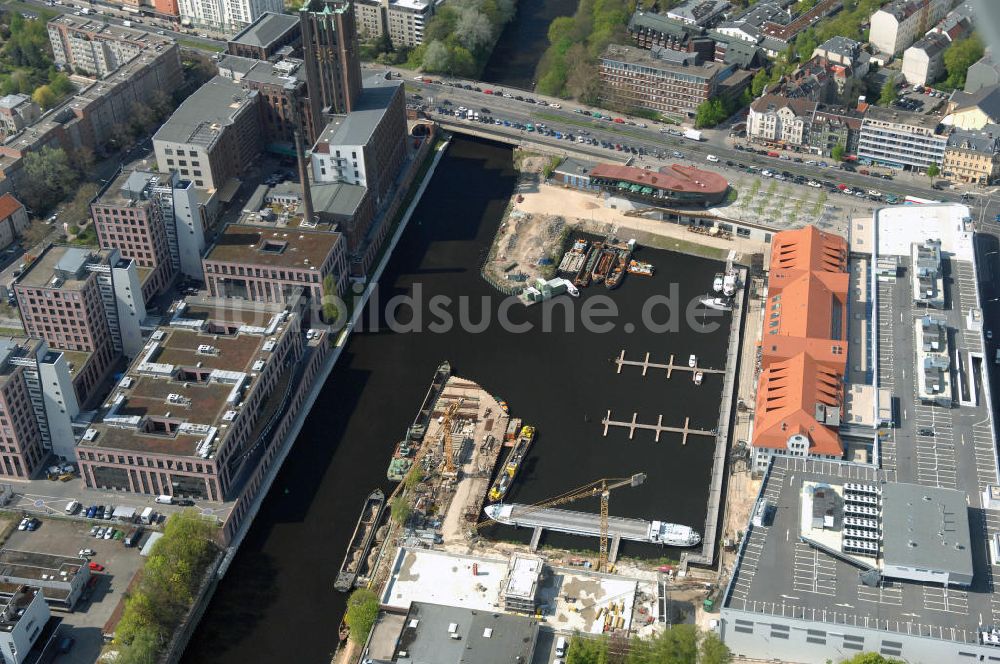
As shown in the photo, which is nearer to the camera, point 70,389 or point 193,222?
point 70,389

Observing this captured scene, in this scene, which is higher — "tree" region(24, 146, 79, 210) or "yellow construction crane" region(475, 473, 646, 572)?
"tree" region(24, 146, 79, 210)

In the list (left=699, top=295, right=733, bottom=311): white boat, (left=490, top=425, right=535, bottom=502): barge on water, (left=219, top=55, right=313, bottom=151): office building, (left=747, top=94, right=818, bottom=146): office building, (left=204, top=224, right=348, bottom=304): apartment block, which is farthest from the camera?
(left=747, top=94, right=818, bottom=146): office building

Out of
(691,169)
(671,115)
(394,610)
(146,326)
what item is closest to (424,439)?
(394,610)

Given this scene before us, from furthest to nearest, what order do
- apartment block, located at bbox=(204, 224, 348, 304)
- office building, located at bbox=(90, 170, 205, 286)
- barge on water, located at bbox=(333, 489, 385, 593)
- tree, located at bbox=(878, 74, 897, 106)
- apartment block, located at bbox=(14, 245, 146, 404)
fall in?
tree, located at bbox=(878, 74, 897, 106) → apartment block, located at bbox=(204, 224, 348, 304) → office building, located at bbox=(90, 170, 205, 286) → apartment block, located at bbox=(14, 245, 146, 404) → barge on water, located at bbox=(333, 489, 385, 593)

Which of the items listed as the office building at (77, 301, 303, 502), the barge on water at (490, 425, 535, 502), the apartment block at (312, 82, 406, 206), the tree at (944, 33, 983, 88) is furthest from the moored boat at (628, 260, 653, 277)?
the tree at (944, 33, 983, 88)

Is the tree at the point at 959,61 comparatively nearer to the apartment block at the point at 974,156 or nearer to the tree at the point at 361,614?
the apartment block at the point at 974,156

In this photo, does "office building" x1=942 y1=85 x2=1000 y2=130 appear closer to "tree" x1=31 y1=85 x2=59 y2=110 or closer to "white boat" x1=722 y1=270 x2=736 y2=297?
"white boat" x1=722 y1=270 x2=736 y2=297

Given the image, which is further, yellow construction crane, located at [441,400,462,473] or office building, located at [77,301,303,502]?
yellow construction crane, located at [441,400,462,473]

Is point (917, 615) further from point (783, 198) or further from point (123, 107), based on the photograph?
point (123, 107)
